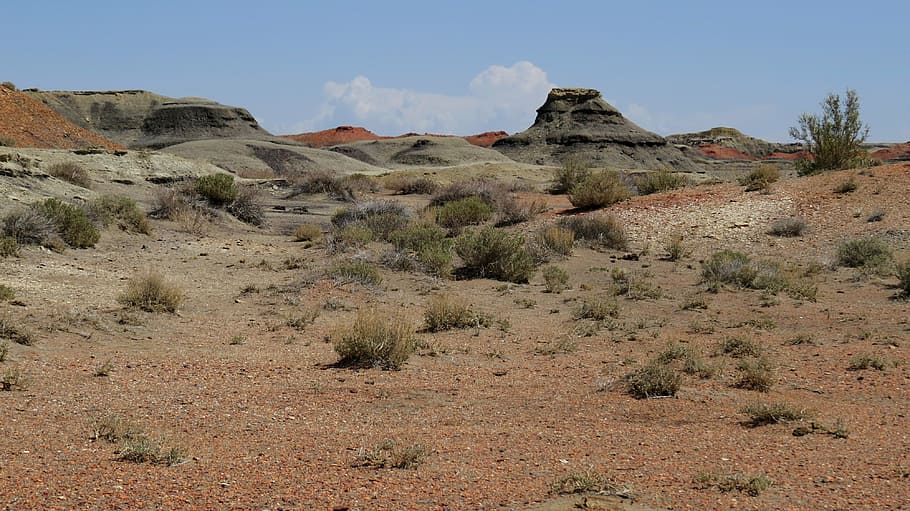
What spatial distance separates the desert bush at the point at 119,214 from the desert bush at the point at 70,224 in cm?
139

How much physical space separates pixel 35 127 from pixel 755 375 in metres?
36.9

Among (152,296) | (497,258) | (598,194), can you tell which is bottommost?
(152,296)

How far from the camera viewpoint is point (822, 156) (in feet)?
90.3

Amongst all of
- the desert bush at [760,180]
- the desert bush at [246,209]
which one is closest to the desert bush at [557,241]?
the desert bush at [760,180]

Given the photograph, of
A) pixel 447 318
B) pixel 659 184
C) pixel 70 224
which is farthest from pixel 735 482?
pixel 659 184

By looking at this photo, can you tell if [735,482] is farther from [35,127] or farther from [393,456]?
[35,127]

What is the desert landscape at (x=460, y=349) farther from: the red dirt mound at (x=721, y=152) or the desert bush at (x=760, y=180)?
the red dirt mound at (x=721, y=152)

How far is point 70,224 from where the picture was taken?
16391mm

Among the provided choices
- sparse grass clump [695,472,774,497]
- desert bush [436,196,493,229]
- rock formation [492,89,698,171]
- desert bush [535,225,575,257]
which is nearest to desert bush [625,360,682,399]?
sparse grass clump [695,472,774,497]

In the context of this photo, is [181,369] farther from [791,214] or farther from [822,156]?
[822,156]

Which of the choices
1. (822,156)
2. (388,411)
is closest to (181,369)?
(388,411)

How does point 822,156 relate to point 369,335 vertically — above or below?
above

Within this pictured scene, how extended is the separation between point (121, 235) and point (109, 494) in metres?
14.7

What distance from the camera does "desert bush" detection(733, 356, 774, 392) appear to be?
8297 mm
